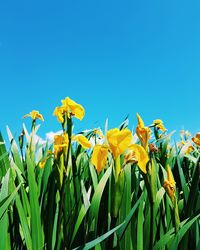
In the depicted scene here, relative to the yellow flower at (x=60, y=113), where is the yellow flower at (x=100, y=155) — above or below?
below

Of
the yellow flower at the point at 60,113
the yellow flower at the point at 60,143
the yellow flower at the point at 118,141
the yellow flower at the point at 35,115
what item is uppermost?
the yellow flower at the point at 35,115

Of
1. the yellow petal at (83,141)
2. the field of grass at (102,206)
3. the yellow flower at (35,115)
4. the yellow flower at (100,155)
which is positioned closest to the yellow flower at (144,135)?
the field of grass at (102,206)

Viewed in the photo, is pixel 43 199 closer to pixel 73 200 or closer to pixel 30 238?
pixel 73 200

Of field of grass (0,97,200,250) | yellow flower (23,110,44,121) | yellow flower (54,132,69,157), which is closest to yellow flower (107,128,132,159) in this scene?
field of grass (0,97,200,250)

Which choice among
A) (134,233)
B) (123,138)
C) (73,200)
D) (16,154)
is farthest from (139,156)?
(16,154)

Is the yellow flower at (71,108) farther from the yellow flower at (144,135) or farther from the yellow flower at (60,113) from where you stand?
the yellow flower at (144,135)

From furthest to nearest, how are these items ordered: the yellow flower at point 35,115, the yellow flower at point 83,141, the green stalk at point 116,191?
the yellow flower at point 35,115 → the yellow flower at point 83,141 → the green stalk at point 116,191
